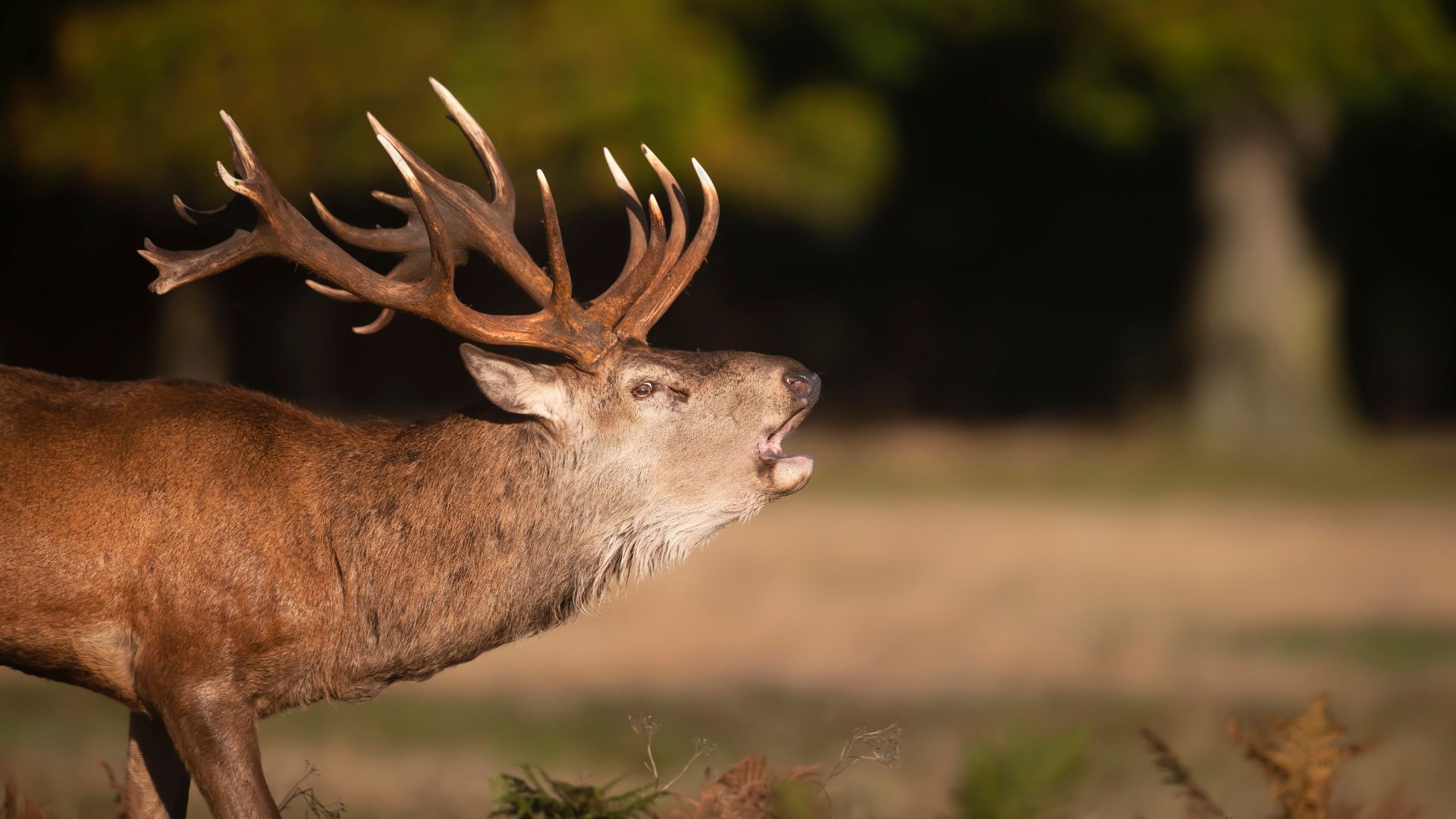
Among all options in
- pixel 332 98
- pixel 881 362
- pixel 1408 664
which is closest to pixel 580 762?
pixel 1408 664

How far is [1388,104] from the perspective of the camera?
68.0ft

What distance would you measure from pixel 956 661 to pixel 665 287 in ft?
21.1

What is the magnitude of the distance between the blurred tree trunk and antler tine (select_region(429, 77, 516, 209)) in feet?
57.0

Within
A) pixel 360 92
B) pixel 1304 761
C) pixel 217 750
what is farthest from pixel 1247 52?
pixel 217 750

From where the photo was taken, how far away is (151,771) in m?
5.78

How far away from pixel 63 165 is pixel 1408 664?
13794 millimetres

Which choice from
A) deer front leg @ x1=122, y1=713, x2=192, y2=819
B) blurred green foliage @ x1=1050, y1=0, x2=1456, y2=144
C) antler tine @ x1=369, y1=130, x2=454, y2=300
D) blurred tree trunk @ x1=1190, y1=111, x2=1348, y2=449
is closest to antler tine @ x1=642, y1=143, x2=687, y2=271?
antler tine @ x1=369, y1=130, x2=454, y2=300

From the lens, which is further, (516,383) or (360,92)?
(360,92)

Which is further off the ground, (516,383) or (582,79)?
(582,79)

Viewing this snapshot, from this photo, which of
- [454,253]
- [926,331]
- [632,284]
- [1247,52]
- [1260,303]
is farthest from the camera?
[926,331]

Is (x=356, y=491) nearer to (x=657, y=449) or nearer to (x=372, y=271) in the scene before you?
(x=372, y=271)

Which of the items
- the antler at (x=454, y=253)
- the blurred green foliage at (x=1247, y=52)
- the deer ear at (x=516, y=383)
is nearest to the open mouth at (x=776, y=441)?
the antler at (x=454, y=253)

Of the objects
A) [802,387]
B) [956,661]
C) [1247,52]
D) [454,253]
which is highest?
[1247,52]

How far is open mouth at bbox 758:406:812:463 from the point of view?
606 cm
